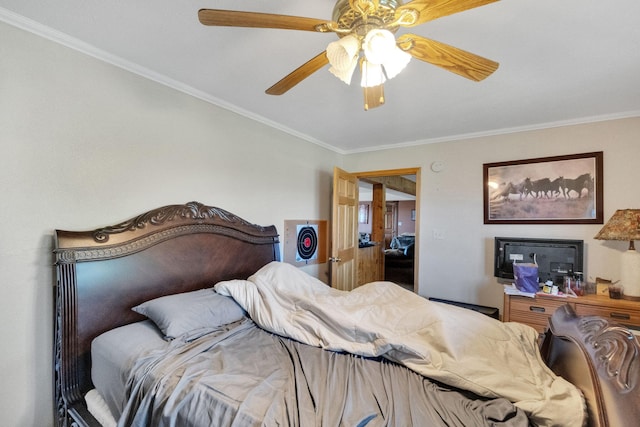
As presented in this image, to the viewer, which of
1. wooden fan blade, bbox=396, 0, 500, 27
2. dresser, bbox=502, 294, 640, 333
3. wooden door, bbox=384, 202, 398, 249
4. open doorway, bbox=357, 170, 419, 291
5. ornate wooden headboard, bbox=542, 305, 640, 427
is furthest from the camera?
wooden door, bbox=384, 202, 398, 249

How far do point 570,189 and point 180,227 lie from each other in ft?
11.9

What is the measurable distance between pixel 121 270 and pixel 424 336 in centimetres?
183

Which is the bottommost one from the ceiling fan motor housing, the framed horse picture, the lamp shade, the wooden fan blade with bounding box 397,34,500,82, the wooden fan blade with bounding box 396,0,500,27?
the lamp shade

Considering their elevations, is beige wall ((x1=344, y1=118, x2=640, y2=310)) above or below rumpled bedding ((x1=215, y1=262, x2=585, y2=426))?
above

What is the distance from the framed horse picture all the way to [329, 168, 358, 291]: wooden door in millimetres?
1640

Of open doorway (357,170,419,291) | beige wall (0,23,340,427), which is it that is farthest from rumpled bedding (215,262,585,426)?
open doorway (357,170,419,291)

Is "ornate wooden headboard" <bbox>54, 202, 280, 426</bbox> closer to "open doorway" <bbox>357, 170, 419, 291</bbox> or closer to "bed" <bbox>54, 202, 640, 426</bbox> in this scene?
"bed" <bbox>54, 202, 640, 426</bbox>

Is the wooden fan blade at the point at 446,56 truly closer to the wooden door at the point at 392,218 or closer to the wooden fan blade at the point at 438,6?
the wooden fan blade at the point at 438,6

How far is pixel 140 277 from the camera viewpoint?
1801 millimetres

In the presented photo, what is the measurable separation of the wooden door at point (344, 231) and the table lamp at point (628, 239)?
8.11 feet

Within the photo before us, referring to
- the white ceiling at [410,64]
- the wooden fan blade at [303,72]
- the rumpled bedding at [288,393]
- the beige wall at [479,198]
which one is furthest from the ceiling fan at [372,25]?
the beige wall at [479,198]

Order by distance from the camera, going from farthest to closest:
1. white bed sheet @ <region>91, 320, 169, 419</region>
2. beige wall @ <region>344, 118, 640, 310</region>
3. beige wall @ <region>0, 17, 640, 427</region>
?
beige wall @ <region>344, 118, 640, 310</region> → beige wall @ <region>0, 17, 640, 427</region> → white bed sheet @ <region>91, 320, 169, 419</region>

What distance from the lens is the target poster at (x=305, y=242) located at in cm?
316

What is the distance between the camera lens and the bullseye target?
3281mm
